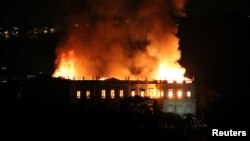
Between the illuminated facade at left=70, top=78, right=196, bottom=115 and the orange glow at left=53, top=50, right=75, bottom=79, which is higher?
the orange glow at left=53, top=50, right=75, bottom=79

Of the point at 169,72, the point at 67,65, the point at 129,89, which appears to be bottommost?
the point at 129,89

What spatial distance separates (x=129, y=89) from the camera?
205 ft

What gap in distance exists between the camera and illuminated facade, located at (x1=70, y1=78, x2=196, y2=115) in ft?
199

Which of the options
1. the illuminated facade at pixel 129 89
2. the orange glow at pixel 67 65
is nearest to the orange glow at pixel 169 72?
the illuminated facade at pixel 129 89

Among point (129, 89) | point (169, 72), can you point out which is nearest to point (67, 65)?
point (129, 89)

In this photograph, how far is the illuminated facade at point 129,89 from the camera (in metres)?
60.7

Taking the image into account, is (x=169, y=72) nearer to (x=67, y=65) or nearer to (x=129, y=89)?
(x=129, y=89)

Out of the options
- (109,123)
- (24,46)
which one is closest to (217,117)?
(109,123)

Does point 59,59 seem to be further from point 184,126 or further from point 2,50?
point 184,126

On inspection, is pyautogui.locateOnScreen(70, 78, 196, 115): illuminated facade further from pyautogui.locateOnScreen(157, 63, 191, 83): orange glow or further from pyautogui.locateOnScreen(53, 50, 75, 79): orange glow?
pyautogui.locateOnScreen(53, 50, 75, 79): orange glow

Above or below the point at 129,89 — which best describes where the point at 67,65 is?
above

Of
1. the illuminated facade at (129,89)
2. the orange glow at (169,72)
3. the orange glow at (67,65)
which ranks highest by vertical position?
the orange glow at (67,65)

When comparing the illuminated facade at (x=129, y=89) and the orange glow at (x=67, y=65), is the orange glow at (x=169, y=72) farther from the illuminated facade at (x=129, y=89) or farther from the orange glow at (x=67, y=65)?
the orange glow at (x=67, y=65)

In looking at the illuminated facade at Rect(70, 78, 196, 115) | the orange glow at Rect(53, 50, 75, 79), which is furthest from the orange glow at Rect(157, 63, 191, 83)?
the orange glow at Rect(53, 50, 75, 79)
